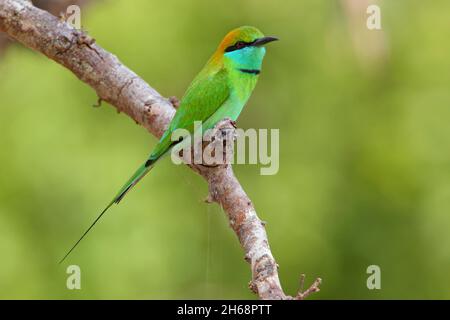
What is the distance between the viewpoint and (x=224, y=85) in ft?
11.0

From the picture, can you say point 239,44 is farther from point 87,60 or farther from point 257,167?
point 257,167

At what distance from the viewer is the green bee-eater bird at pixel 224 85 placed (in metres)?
3.23

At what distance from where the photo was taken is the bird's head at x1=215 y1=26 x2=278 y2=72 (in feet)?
11.2

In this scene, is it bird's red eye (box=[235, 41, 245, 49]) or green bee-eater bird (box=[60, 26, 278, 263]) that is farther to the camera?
bird's red eye (box=[235, 41, 245, 49])

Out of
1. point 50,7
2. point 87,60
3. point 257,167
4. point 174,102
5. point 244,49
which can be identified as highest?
point 50,7

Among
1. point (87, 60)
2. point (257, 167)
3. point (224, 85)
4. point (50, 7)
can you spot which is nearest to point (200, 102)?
point (224, 85)

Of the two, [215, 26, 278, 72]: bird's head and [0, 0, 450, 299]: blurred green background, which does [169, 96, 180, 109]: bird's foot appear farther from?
[0, 0, 450, 299]: blurred green background

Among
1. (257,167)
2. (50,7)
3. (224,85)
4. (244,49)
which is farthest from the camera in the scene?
(257,167)

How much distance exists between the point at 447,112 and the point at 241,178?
1.58m

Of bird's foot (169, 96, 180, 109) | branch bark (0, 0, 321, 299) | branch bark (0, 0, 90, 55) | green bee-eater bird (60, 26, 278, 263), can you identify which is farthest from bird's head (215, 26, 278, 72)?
branch bark (0, 0, 90, 55)

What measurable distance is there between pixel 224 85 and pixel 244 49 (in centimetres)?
23

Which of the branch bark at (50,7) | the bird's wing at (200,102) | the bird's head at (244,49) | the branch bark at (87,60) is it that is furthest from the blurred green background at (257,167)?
the bird's wing at (200,102)

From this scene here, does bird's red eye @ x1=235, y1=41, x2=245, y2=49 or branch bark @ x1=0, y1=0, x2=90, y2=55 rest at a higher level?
branch bark @ x1=0, y1=0, x2=90, y2=55

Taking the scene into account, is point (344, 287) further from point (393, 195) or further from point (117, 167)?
point (117, 167)
